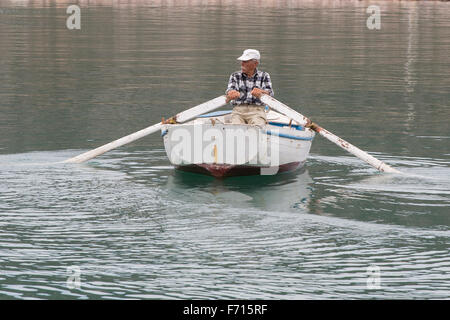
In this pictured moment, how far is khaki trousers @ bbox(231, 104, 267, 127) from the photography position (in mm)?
17953

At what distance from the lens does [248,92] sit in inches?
707

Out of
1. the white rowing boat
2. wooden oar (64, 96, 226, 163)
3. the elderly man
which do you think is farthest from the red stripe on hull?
wooden oar (64, 96, 226, 163)

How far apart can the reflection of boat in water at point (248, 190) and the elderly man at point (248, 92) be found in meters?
1.12

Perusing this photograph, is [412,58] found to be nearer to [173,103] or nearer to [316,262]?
[173,103]

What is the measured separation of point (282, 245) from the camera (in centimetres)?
1315

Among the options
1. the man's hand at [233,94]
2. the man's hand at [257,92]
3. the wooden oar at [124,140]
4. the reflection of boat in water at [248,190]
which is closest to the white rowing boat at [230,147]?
the reflection of boat in water at [248,190]

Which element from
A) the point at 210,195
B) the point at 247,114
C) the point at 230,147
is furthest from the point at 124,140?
the point at 210,195

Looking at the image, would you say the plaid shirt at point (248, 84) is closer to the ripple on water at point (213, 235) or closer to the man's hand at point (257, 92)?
the man's hand at point (257, 92)

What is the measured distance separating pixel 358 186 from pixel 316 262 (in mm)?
5064

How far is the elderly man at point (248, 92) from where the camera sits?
58.0 feet

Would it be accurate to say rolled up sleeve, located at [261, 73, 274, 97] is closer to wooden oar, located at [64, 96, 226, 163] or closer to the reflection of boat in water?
wooden oar, located at [64, 96, 226, 163]

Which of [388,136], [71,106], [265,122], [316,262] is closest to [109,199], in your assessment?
[265,122]

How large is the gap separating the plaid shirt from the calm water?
1.56 meters

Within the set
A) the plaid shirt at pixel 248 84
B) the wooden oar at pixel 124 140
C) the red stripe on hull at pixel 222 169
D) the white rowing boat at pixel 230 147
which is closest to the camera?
the white rowing boat at pixel 230 147
